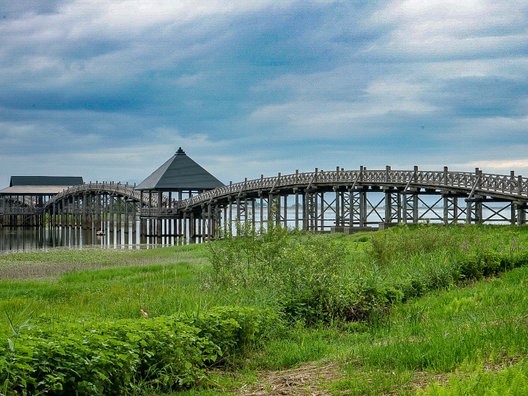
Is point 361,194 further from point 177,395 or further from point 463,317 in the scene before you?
point 177,395

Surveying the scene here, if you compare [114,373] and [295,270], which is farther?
[295,270]

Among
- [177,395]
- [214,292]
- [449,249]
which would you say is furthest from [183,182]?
[177,395]

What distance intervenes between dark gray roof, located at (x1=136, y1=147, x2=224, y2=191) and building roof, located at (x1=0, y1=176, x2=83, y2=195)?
104 ft

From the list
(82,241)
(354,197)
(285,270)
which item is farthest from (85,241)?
(285,270)

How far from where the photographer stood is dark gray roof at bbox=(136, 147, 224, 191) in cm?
6556

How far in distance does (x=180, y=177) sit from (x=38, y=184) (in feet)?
141

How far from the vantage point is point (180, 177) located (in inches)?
2633

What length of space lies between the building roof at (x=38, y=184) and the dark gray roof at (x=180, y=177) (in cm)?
3183

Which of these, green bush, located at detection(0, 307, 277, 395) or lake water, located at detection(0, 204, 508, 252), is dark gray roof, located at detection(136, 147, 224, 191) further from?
green bush, located at detection(0, 307, 277, 395)

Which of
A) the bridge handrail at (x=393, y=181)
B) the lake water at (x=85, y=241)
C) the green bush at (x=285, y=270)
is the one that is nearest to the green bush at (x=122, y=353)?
the green bush at (x=285, y=270)

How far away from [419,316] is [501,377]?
172 inches

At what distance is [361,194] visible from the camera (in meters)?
45.0

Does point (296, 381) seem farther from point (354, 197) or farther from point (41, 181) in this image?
point (41, 181)

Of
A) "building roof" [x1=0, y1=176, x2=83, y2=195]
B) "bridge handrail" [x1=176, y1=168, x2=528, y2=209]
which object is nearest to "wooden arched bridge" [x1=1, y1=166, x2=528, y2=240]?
"bridge handrail" [x1=176, y1=168, x2=528, y2=209]
